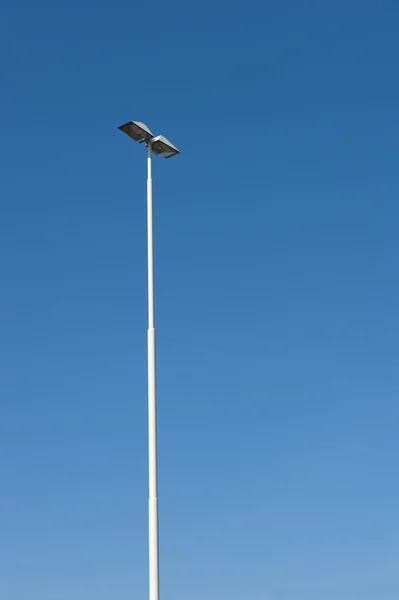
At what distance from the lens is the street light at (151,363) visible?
79.6 feet

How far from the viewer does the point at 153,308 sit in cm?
2683

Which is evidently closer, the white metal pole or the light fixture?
the white metal pole

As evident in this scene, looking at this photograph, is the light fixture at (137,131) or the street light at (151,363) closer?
the street light at (151,363)

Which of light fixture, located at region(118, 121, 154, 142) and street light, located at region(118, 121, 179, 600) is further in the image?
light fixture, located at region(118, 121, 154, 142)

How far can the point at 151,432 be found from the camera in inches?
1009

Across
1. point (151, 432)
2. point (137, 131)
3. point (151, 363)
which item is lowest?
point (151, 432)

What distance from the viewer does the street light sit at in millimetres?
24250

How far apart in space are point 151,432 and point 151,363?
190 cm

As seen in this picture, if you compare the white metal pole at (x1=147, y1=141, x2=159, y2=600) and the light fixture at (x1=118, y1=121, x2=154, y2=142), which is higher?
the light fixture at (x1=118, y1=121, x2=154, y2=142)

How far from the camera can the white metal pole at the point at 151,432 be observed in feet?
79.2

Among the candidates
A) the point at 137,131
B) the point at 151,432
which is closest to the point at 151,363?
the point at 151,432

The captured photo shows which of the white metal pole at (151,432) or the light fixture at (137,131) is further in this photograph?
the light fixture at (137,131)

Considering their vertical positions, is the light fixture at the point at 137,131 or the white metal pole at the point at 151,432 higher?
the light fixture at the point at 137,131

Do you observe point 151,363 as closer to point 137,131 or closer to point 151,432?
point 151,432
